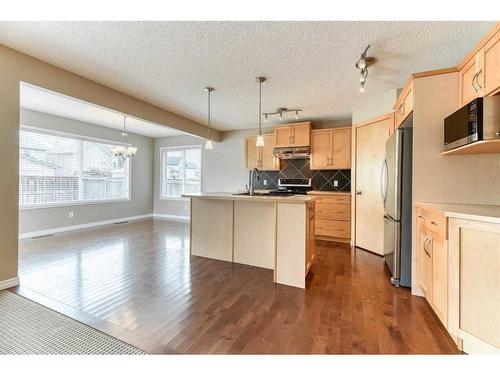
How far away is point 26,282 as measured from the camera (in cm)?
252

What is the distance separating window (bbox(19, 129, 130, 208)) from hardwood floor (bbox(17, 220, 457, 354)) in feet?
5.78

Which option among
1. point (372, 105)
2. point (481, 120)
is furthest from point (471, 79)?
point (372, 105)

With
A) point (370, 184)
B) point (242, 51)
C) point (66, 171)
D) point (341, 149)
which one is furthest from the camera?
point (66, 171)

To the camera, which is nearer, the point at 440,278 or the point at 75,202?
the point at 440,278

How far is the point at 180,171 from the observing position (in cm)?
701

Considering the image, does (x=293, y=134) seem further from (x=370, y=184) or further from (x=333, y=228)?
(x=333, y=228)

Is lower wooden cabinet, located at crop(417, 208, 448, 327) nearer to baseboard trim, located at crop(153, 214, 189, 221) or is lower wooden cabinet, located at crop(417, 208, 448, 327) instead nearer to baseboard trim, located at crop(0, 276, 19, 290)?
baseboard trim, located at crop(0, 276, 19, 290)

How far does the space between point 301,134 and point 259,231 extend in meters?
2.69

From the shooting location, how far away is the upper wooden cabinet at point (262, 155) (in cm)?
543

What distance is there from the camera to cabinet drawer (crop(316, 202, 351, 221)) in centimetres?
433

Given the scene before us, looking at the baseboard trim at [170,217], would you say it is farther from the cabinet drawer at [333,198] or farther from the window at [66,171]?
the cabinet drawer at [333,198]

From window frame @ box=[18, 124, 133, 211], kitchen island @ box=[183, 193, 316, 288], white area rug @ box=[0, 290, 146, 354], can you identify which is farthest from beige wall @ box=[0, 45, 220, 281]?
window frame @ box=[18, 124, 133, 211]
